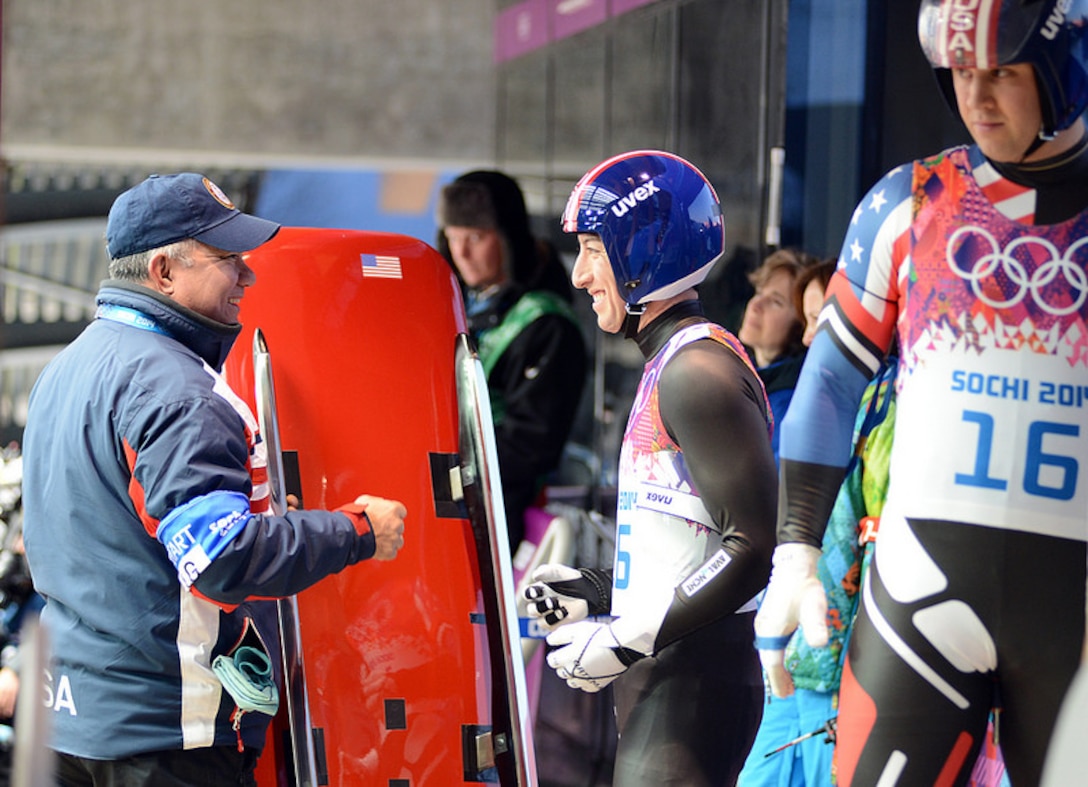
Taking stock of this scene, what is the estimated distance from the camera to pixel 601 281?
7.55 feet

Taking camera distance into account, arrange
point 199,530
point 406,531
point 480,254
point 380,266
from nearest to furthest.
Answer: point 199,530 < point 406,531 < point 380,266 < point 480,254

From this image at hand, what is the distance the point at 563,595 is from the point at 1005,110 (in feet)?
3.32

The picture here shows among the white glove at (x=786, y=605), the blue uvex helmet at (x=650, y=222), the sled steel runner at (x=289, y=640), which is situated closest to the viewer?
the white glove at (x=786, y=605)

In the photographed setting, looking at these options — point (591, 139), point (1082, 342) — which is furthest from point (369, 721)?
point (591, 139)

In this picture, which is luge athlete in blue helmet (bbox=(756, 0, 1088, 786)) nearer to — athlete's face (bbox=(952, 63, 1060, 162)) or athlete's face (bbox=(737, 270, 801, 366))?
athlete's face (bbox=(952, 63, 1060, 162))

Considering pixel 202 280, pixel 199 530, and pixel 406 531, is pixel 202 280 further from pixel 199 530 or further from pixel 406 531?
pixel 406 531

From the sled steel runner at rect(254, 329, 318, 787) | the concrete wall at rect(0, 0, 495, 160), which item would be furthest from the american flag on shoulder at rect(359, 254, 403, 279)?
the concrete wall at rect(0, 0, 495, 160)

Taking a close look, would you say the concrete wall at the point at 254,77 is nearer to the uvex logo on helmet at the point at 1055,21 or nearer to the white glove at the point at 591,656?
the white glove at the point at 591,656

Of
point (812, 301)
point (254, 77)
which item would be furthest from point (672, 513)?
point (254, 77)

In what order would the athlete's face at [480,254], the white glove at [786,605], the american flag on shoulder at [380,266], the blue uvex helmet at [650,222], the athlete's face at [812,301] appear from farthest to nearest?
the athlete's face at [480,254]
the athlete's face at [812,301]
the american flag on shoulder at [380,266]
the blue uvex helmet at [650,222]
the white glove at [786,605]

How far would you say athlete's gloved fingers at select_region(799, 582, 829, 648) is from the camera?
193 cm

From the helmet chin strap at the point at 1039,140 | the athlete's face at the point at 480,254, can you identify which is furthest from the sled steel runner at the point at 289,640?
the athlete's face at the point at 480,254

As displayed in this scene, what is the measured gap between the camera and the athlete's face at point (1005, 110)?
6.11 ft

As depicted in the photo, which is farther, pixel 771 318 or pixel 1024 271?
pixel 771 318
